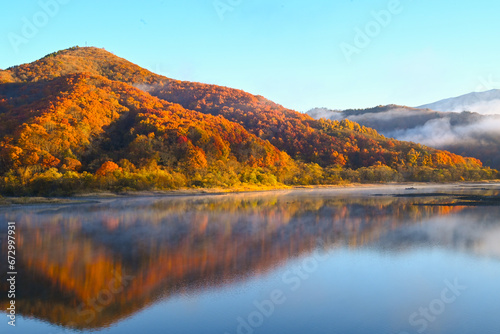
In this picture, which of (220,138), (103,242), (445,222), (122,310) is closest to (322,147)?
(220,138)

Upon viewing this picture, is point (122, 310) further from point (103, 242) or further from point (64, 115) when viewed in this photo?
point (64, 115)

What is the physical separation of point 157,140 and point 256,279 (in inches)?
2239

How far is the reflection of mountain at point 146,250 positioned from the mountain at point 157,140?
26.3 m

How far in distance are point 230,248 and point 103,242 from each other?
5.90m

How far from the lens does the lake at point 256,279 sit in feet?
28.0

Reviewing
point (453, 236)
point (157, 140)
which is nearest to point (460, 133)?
point (157, 140)

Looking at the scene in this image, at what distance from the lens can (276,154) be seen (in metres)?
88.5

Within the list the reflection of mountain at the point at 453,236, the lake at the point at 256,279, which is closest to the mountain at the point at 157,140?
the lake at the point at 256,279

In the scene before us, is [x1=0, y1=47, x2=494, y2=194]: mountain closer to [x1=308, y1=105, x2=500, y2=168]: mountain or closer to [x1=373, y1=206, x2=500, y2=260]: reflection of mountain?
[x1=308, y1=105, x2=500, y2=168]: mountain

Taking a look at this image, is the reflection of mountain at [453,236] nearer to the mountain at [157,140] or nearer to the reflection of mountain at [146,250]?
the reflection of mountain at [146,250]

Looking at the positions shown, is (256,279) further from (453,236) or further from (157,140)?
(157,140)

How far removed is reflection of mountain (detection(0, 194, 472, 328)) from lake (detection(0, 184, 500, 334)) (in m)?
0.06

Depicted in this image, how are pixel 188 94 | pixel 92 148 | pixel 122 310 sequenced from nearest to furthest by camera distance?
pixel 122 310, pixel 92 148, pixel 188 94

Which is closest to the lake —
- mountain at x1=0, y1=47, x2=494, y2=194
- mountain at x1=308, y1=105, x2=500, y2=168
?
mountain at x1=0, y1=47, x2=494, y2=194
